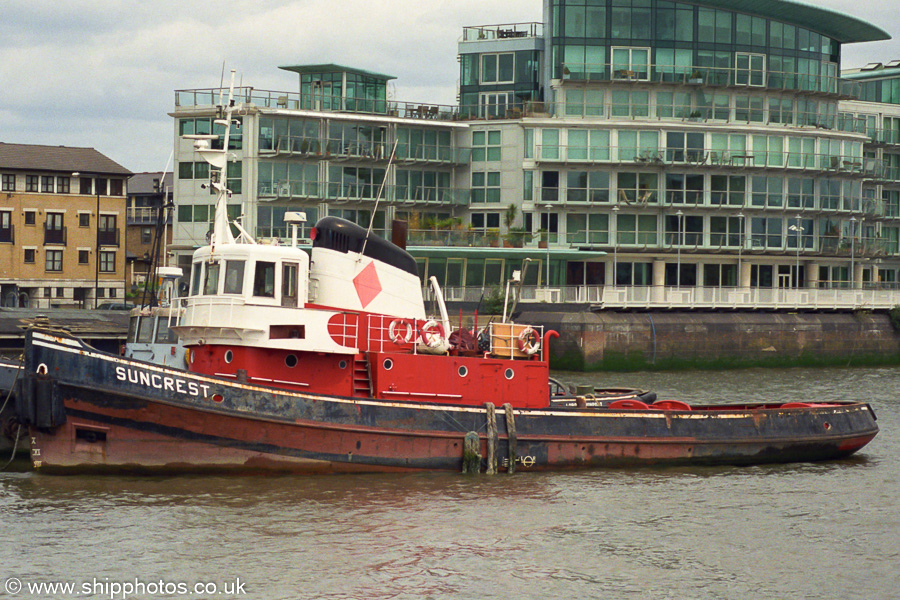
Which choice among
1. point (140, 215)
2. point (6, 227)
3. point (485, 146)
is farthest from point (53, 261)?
point (485, 146)

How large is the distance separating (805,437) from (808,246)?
148 ft

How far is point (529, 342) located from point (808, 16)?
51.5m

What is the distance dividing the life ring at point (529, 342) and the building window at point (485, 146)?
142 feet

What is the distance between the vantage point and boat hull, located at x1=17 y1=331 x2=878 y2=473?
22781mm

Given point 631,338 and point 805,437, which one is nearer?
point 805,437

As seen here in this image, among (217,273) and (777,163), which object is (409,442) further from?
(777,163)

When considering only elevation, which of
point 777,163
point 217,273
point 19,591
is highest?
point 777,163

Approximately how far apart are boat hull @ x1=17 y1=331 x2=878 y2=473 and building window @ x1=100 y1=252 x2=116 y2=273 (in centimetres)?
5741

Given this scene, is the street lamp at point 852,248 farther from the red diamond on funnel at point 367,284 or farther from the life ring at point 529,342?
the red diamond on funnel at point 367,284

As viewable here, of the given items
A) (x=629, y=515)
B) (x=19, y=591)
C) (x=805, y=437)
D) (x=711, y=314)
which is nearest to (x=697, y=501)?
(x=629, y=515)

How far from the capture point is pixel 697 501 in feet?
78.0

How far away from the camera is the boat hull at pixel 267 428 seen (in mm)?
22781

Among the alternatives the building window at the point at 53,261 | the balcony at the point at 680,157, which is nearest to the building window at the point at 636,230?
the balcony at the point at 680,157

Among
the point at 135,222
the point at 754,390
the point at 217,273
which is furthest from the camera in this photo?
the point at 135,222
